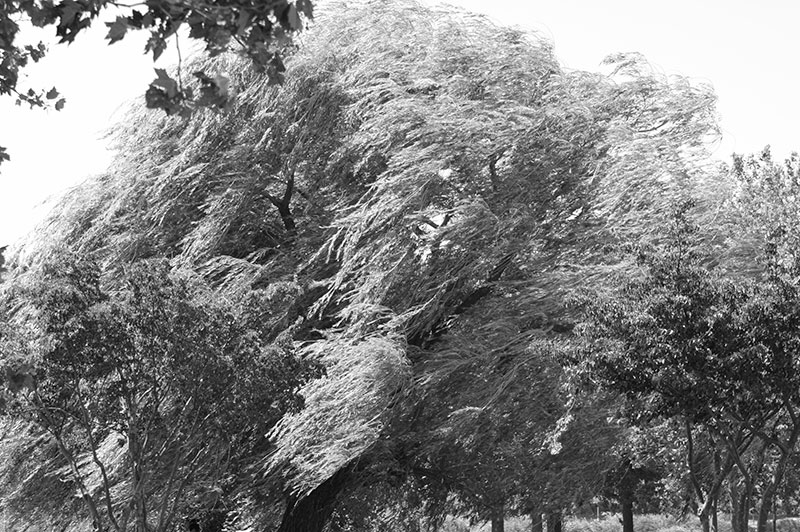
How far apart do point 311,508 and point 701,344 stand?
8.41 metres

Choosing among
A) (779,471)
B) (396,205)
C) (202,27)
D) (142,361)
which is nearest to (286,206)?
(396,205)

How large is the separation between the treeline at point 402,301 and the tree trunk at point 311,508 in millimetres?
48

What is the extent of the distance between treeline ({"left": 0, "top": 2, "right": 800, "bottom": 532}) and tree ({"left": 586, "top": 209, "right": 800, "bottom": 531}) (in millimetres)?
41

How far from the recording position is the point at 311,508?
19.7 meters

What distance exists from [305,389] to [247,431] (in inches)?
Answer: 65.9

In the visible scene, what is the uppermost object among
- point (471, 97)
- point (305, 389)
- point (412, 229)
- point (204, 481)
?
point (471, 97)

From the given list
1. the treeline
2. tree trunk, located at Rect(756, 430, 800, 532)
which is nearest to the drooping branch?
the treeline

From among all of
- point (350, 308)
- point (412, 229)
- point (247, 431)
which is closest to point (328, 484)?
point (247, 431)

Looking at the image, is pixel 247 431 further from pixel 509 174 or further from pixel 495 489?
pixel 509 174

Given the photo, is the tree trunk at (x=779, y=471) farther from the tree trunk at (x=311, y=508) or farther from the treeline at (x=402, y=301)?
the tree trunk at (x=311, y=508)

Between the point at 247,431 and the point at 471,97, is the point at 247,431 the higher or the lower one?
the lower one

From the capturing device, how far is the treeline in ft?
48.9

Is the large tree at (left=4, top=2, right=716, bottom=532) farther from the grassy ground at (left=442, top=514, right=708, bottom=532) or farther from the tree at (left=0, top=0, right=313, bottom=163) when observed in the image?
the grassy ground at (left=442, top=514, right=708, bottom=532)

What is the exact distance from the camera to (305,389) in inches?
685
